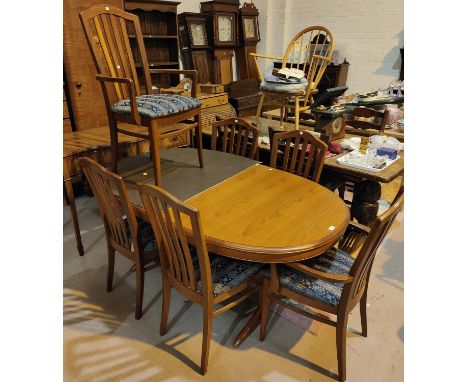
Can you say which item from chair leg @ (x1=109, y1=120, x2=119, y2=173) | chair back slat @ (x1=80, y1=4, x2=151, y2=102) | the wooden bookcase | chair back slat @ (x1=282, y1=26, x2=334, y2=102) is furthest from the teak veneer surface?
the wooden bookcase

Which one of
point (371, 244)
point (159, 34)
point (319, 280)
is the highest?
point (159, 34)

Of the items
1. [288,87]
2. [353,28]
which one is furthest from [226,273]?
[353,28]

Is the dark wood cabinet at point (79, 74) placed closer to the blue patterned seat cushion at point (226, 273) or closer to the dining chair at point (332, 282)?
the blue patterned seat cushion at point (226, 273)

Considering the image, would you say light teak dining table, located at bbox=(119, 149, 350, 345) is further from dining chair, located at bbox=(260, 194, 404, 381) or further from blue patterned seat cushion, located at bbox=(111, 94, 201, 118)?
blue patterned seat cushion, located at bbox=(111, 94, 201, 118)

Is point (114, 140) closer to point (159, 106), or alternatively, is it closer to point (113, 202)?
point (159, 106)

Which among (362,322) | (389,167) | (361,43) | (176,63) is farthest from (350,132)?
(361,43)

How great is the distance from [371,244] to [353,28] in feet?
16.0

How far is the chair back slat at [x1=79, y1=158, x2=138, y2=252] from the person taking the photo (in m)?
1.52

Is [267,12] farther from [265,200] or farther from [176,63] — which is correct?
[265,200]

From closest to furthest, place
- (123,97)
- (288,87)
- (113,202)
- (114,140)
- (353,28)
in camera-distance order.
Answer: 1. (113,202)
2. (114,140)
3. (123,97)
4. (288,87)
5. (353,28)

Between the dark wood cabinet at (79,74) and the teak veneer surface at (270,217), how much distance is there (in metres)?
1.79

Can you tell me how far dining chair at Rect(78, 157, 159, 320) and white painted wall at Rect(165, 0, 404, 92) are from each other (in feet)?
12.3

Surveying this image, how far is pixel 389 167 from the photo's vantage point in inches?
85.4

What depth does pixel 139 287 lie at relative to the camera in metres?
1.78
